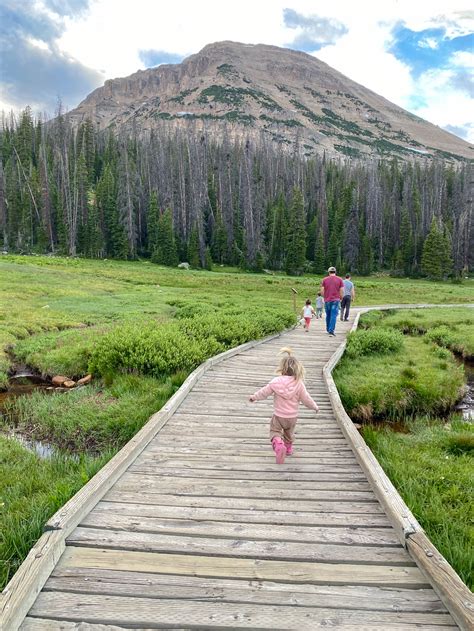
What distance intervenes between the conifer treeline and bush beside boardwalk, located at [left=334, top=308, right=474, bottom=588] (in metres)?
45.6

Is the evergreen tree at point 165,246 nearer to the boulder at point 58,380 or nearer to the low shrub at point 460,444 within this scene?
the boulder at point 58,380

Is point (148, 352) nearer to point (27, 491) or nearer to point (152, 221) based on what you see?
point (27, 491)

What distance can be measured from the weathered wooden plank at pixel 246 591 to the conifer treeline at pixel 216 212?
58.1m

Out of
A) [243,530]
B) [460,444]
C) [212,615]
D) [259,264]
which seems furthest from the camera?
[259,264]

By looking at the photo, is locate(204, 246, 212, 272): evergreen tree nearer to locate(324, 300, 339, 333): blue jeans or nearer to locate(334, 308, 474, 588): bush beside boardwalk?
locate(334, 308, 474, 588): bush beside boardwalk

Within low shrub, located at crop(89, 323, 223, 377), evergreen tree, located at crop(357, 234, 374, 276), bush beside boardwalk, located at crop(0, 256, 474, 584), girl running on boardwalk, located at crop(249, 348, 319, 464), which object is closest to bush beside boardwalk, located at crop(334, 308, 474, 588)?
girl running on boardwalk, located at crop(249, 348, 319, 464)

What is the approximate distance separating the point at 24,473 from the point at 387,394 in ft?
28.0

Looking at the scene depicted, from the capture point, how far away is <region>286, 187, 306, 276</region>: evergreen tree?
206ft

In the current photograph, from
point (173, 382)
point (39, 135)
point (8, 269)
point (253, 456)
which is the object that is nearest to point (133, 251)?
point (8, 269)

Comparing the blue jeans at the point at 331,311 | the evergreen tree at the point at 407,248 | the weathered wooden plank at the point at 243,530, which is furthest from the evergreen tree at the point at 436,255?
the weathered wooden plank at the point at 243,530

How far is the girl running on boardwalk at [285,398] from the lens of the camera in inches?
230

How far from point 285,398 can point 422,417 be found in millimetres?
6262

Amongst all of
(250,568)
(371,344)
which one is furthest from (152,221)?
(250,568)

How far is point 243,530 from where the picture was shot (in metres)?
4.14
